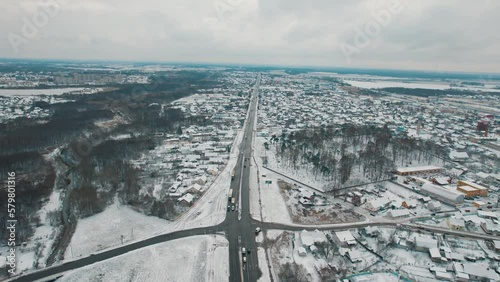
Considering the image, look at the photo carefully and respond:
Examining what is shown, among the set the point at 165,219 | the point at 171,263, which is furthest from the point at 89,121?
the point at 171,263

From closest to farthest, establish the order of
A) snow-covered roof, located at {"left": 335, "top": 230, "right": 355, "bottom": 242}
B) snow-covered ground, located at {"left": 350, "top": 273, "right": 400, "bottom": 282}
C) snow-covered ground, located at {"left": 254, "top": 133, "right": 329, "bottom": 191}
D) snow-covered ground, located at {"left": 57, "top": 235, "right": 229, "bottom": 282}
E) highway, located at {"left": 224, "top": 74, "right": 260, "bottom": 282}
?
1. snow-covered ground, located at {"left": 350, "top": 273, "right": 400, "bottom": 282}
2. snow-covered ground, located at {"left": 57, "top": 235, "right": 229, "bottom": 282}
3. highway, located at {"left": 224, "top": 74, "right": 260, "bottom": 282}
4. snow-covered roof, located at {"left": 335, "top": 230, "right": 355, "bottom": 242}
5. snow-covered ground, located at {"left": 254, "top": 133, "right": 329, "bottom": 191}

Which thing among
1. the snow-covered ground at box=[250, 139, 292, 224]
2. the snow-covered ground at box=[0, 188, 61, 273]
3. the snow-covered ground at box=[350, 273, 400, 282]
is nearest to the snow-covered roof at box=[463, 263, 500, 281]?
the snow-covered ground at box=[350, 273, 400, 282]

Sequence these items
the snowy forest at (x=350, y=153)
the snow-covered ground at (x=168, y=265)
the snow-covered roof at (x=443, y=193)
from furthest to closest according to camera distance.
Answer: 1. the snowy forest at (x=350, y=153)
2. the snow-covered roof at (x=443, y=193)
3. the snow-covered ground at (x=168, y=265)

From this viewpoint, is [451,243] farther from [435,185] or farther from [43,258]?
[43,258]

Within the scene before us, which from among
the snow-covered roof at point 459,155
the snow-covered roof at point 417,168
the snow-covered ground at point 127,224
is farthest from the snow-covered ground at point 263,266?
the snow-covered roof at point 459,155

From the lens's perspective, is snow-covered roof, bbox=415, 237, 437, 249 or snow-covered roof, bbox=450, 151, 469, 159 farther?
snow-covered roof, bbox=450, 151, 469, 159

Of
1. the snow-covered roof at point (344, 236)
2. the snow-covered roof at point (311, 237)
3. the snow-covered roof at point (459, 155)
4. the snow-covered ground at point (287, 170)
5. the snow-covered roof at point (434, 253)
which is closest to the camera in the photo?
the snow-covered roof at point (434, 253)

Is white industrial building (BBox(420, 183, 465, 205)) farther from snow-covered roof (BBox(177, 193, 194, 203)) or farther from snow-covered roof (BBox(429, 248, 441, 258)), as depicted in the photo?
snow-covered roof (BBox(177, 193, 194, 203))

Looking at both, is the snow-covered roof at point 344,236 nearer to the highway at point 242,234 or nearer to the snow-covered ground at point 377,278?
the snow-covered ground at point 377,278
